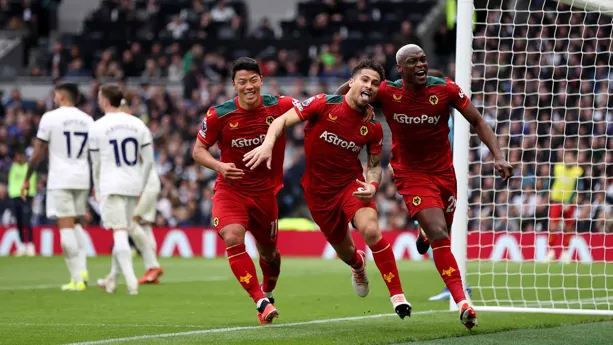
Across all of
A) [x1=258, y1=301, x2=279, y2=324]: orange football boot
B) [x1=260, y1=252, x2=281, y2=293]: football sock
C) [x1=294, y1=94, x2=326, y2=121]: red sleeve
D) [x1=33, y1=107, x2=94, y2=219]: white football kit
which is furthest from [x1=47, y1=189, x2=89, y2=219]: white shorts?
[x1=258, y1=301, x2=279, y2=324]: orange football boot

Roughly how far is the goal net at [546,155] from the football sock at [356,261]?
117 cm

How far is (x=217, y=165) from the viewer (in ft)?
27.6

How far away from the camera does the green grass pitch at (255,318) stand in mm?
7828

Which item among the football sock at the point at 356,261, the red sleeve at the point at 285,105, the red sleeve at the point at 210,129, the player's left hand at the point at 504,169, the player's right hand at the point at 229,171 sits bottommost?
the football sock at the point at 356,261

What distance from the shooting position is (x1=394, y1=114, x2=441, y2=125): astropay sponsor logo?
8625 mm

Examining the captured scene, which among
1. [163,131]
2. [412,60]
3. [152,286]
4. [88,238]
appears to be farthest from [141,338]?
[163,131]

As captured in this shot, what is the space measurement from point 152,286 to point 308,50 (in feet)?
49.7

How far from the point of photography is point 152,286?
44.2 ft

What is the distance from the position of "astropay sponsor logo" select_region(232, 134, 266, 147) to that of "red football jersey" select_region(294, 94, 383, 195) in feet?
1.32

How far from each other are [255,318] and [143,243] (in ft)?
14.3

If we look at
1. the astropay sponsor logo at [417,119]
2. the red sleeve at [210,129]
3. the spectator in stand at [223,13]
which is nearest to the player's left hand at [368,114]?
the astropay sponsor logo at [417,119]

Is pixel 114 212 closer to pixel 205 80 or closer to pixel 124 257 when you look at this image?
pixel 124 257

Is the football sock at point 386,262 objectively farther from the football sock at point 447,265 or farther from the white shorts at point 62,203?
the white shorts at point 62,203

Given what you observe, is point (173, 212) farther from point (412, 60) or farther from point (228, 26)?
point (412, 60)
